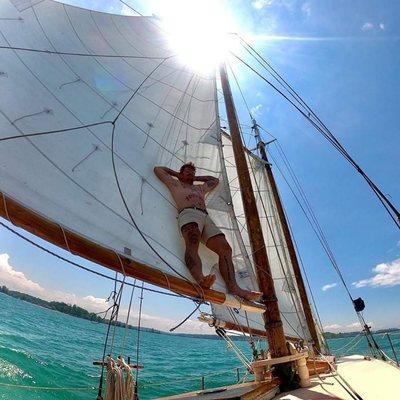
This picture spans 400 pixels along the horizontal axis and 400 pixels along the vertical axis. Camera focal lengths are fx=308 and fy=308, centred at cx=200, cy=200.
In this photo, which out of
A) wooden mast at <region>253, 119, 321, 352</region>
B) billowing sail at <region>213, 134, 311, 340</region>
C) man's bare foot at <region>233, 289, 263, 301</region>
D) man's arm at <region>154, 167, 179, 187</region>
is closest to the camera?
man's bare foot at <region>233, 289, 263, 301</region>

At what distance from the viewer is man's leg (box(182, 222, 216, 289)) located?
3.13 meters

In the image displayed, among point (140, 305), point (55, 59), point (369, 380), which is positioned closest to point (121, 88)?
point (55, 59)

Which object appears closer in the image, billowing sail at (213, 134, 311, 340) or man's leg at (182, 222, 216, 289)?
man's leg at (182, 222, 216, 289)

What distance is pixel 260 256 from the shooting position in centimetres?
410

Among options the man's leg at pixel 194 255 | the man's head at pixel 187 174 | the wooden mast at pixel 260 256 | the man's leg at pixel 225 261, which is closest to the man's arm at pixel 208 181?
the man's head at pixel 187 174

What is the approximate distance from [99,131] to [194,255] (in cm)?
171

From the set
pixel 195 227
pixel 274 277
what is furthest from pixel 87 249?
pixel 274 277

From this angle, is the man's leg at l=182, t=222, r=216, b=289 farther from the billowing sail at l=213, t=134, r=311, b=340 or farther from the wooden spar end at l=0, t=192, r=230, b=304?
the billowing sail at l=213, t=134, r=311, b=340

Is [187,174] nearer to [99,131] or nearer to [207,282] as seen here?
[99,131]

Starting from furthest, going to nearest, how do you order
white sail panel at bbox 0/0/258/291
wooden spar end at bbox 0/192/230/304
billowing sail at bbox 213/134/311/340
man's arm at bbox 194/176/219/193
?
billowing sail at bbox 213/134/311/340 → man's arm at bbox 194/176/219/193 → white sail panel at bbox 0/0/258/291 → wooden spar end at bbox 0/192/230/304

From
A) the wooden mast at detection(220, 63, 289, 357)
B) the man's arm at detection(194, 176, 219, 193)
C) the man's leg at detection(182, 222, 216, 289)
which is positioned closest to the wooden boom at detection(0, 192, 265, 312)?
the man's leg at detection(182, 222, 216, 289)

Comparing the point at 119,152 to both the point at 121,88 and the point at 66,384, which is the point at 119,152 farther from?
the point at 66,384

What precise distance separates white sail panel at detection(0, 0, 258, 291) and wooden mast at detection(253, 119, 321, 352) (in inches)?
226

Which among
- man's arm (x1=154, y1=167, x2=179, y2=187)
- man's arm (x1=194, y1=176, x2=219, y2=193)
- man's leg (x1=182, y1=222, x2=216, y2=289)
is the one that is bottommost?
man's leg (x1=182, y1=222, x2=216, y2=289)
